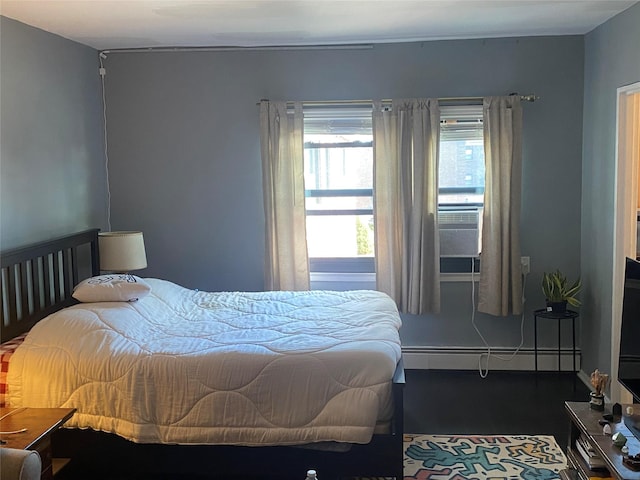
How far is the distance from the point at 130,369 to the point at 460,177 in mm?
2795

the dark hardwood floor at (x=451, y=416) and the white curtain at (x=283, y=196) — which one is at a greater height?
the white curtain at (x=283, y=196)

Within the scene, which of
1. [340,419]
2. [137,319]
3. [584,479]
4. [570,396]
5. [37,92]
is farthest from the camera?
[570,396]

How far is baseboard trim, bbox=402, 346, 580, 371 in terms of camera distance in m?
4.76

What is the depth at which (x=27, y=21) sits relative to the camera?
3.76 meters

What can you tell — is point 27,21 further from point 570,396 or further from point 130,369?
point 570,396

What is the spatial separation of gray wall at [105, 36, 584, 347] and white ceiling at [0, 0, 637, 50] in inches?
6.1

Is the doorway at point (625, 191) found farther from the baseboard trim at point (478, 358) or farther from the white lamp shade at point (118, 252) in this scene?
the white lamp shade at point (118, 252)

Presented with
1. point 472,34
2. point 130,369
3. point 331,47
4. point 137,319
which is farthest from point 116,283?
point 472,34

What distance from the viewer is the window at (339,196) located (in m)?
4.75

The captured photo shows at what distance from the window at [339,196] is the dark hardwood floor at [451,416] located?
0.93 metres

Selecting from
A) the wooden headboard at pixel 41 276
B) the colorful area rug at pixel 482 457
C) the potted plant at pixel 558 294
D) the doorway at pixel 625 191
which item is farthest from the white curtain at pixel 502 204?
the wooden headboard at pixel 41 276

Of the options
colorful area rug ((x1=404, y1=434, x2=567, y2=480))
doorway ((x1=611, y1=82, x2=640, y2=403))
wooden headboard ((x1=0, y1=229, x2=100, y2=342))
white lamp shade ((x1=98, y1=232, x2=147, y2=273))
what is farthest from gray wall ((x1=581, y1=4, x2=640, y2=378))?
wooden headboard ((x1=0, y1=229, x2=100, y2=342))

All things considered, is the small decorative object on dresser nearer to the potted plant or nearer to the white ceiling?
the potted plant

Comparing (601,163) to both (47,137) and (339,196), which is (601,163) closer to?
(339,196)
